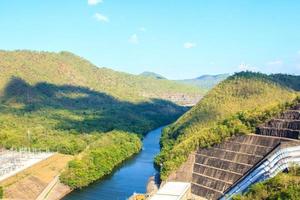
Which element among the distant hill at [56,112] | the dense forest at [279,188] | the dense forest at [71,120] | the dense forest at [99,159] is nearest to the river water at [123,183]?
the dense forest at [99,159]

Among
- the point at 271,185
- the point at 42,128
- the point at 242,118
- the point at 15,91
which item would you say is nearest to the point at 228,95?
the point at 242,118

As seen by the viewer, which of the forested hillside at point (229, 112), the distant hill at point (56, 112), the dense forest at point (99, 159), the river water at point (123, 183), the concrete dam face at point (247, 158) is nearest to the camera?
the concrete dam face at point (247, 158)

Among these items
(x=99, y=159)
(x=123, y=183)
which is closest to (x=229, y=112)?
(x=123, y=183)

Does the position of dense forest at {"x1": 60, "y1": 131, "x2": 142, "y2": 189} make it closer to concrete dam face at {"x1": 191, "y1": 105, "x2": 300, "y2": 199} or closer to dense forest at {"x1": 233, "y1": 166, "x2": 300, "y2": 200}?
concrete dam face at {"x1": 191, "y1": 105, "x2": 300, "y2": 199}

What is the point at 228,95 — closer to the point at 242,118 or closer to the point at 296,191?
the point at 242,118

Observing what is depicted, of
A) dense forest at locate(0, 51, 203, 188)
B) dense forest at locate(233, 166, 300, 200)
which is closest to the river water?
dense forest at locate(0, 51, 203, 188)

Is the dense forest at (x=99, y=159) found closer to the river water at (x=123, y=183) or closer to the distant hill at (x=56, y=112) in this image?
the river water at (x=123, y=183)
